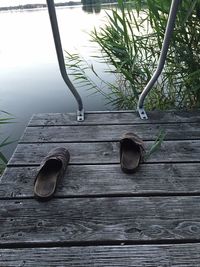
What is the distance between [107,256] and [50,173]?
1.32 ft

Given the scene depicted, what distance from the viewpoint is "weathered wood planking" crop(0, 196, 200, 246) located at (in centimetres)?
80

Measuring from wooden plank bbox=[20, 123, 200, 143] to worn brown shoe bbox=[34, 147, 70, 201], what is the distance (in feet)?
0.69

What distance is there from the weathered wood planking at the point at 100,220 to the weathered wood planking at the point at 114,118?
0.61 metres

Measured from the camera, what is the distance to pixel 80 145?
4.22ft

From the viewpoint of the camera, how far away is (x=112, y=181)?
3.37 feet

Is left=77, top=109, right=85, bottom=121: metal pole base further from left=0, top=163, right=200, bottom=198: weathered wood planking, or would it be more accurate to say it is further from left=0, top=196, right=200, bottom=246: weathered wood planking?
left=0, top=196, right=200, bottom=246: weathered wood planking

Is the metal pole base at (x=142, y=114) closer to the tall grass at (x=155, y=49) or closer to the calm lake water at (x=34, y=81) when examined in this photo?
the tall grass at (x=155, y=49)

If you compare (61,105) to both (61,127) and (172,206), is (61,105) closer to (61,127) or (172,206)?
(61,127)

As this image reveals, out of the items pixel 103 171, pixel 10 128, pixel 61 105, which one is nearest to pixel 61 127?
pixel 103 171

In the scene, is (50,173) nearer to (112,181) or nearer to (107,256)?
(112,181)

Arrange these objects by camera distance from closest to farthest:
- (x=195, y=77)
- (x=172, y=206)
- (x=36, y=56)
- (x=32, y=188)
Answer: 1. (x=172, y=206)
2. (x=32, y=188)
3. (x=195, y=77)
4. (x=36, y=56)

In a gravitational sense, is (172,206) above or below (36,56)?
above

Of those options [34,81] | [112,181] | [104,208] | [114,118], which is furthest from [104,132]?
[34,81]

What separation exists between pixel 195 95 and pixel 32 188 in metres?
Result: 1.24
